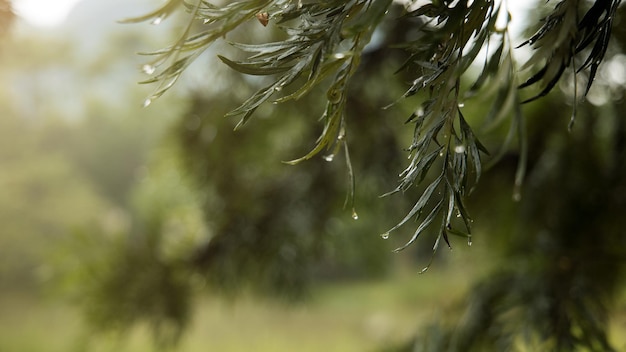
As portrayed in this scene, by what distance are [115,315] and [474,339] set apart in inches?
20.3

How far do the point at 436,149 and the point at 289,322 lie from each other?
321 centimetres

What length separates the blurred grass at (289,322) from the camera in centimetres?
302

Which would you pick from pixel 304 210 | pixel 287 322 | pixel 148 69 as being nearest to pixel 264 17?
pixel 148 69

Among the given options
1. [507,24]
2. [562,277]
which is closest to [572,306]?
[562,277]

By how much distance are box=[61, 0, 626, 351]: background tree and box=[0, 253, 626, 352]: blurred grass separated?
1.79 m

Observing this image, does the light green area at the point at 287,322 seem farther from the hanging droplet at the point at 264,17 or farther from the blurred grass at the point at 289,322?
the hanging droplet at the point at 264,17

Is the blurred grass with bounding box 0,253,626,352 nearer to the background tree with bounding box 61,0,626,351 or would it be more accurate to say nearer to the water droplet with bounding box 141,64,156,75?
the background tree with bounding box 61,0,626,351

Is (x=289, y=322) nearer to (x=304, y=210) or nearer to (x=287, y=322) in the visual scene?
(x=287, y=322)

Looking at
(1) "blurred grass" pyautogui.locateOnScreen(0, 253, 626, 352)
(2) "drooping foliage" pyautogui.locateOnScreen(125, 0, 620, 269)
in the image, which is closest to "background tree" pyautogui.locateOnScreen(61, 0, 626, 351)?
(2) "drooping foliage" pyautogui.locateOnScreen(125, 0, 620, 269)

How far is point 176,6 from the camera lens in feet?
0.60

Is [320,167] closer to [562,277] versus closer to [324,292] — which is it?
Answer: [562,277]

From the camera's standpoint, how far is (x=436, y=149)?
21 cm

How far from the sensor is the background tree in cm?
19

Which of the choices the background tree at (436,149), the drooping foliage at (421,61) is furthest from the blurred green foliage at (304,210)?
the drooping foliage at (421,61)
